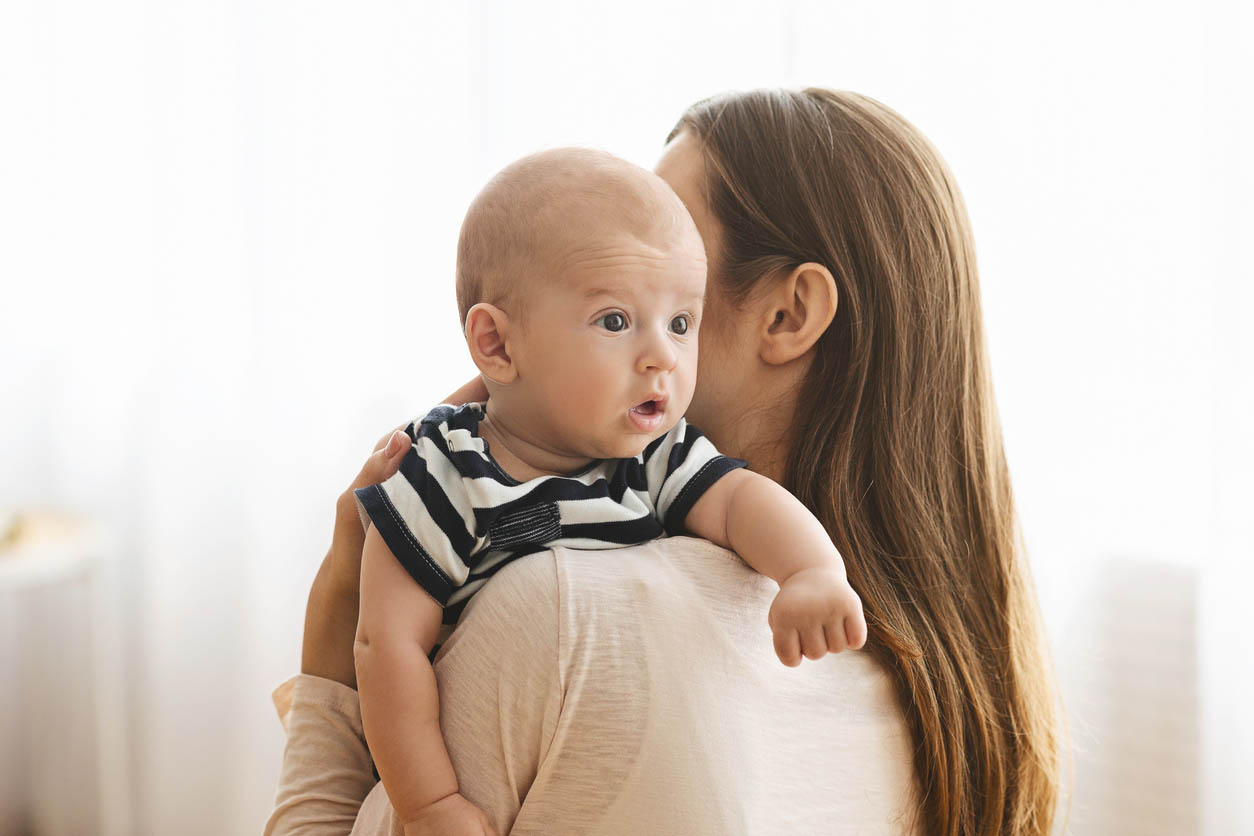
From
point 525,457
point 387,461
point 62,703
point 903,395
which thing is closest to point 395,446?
point 387,461

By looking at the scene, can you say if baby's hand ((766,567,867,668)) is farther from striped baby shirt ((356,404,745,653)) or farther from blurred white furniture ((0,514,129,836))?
blurred white furniture ((0,514,129,836))

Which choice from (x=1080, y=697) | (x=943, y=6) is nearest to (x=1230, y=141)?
(x=943, y=6)

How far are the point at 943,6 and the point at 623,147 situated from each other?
730 mm

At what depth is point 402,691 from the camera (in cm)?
77

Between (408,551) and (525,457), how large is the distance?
138 millimetres

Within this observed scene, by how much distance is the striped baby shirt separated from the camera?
806 mm

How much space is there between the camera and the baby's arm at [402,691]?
2.44 feet

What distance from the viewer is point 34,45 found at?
226cm

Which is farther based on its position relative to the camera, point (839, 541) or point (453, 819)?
point (839, 541)

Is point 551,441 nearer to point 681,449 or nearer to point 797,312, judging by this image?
point 681,449

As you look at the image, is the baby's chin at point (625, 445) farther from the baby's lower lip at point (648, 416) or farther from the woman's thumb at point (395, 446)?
the woman's thumb at point (395, 446)

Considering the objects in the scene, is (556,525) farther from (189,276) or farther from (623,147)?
(189,276)

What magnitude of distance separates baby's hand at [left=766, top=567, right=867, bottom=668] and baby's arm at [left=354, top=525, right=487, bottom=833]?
0.25 metres

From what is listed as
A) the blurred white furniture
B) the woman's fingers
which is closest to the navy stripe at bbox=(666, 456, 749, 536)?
the woman's fingers
